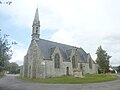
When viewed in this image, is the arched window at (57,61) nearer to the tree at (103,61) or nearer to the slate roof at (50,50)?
the slate roof at (50,50)

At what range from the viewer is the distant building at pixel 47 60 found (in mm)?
44938

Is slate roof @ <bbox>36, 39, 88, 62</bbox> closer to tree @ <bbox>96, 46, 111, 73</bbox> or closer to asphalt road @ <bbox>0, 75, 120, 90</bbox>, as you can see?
tree @ <bbox>96, 46, 111, 73</bbox>

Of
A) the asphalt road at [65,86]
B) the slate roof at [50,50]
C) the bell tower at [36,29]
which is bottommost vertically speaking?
the asphalt road at [65,86]

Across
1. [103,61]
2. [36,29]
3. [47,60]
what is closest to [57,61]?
[47,60]

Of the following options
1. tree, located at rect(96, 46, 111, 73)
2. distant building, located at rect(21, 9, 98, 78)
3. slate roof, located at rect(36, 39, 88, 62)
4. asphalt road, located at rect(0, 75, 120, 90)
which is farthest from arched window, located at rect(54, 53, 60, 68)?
tree, located at rect(96, 46, 111, 73)

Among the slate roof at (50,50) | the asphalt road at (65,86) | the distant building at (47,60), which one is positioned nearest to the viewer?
the asphalt road at (65,86)

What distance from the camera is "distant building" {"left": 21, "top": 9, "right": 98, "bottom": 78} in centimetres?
4494

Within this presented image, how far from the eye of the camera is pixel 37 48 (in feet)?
155

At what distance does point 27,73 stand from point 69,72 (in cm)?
1245

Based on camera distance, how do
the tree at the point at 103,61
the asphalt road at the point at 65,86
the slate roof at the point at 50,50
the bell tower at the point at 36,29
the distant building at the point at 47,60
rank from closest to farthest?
the asphalt road at the point at 65,86, the distant building at the point at 47,60, the slate roof at the point at 50,50, the bell tower at the point at 36,29, the tree at the point at 103,61

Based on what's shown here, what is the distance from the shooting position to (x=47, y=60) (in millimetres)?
44781

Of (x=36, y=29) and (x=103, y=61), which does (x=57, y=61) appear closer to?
(x=36, y=29)

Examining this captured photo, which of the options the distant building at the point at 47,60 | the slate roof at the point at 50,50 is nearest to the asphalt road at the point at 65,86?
the distant building at the point at 47,60

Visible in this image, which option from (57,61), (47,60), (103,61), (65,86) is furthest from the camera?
(103,61)
